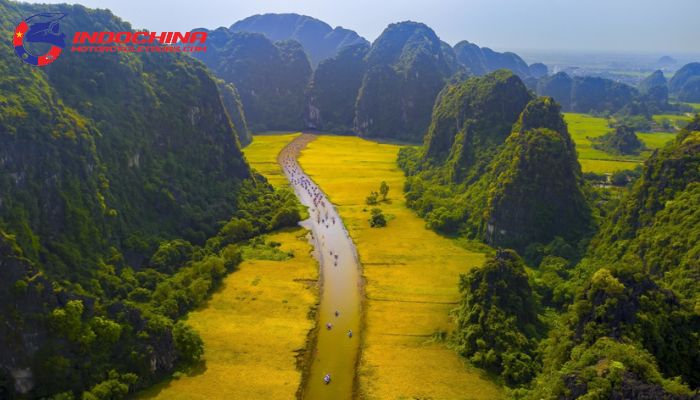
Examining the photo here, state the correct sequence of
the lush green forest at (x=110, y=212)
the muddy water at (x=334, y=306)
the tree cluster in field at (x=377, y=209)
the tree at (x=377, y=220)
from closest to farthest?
the lush green forest at (x=110, y=212) → the muddy water at (x=334, y=306) → the tree at (x=377, y=220) → the tree cluster in field at (x=377, y=209)

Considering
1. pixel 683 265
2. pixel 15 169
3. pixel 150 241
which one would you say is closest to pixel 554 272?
pixel 683 265

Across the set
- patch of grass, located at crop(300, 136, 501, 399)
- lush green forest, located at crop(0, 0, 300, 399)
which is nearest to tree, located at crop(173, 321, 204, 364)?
lush green forest, located at crop(0, 0, 300, 399)

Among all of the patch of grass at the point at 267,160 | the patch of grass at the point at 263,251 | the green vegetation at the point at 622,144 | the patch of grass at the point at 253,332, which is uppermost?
the green vegetation at the point at 622,144

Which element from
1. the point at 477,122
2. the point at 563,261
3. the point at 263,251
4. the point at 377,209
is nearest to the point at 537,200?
the point at 563,261

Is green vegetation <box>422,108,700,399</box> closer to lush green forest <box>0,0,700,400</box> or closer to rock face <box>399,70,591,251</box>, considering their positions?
lush green forest <box>0,0,700,400</box>

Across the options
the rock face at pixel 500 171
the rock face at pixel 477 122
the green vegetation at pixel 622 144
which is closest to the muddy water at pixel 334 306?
the rock face at pixel 500 171

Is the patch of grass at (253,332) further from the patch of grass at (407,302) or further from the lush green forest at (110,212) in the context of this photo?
the patch of grass at (407,302)

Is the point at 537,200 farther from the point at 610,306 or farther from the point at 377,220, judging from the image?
the point at 610,306
